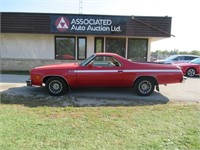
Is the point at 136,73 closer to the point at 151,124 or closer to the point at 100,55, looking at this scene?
the point at 100,55

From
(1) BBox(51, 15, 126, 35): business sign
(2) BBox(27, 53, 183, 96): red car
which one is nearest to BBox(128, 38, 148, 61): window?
(1) BBox(51, 15, 126, 35): business sign

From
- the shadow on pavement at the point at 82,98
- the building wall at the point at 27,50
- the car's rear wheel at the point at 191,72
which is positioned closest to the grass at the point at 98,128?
the shadow on pavement at the point at 82,98

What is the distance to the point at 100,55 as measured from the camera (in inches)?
314

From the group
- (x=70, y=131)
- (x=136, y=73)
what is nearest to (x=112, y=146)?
(x=70, y=131)

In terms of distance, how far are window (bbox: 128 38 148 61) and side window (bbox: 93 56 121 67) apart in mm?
7655

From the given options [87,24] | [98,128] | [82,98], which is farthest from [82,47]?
[98,128]

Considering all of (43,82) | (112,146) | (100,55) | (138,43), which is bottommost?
(112,146)

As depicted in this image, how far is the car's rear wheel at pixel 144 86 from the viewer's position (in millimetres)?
8031

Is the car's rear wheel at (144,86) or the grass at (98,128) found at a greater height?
the car's rear wheel at (144,86)

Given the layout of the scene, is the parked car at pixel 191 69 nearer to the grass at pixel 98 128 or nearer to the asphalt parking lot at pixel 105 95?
the asphalt parking lot at pixel 105 95

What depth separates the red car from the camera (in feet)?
25.2

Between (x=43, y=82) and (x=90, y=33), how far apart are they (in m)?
7.04

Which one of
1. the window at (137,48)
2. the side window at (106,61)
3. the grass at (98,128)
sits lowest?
the grass at (98,128)

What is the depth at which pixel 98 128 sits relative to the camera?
465cm
